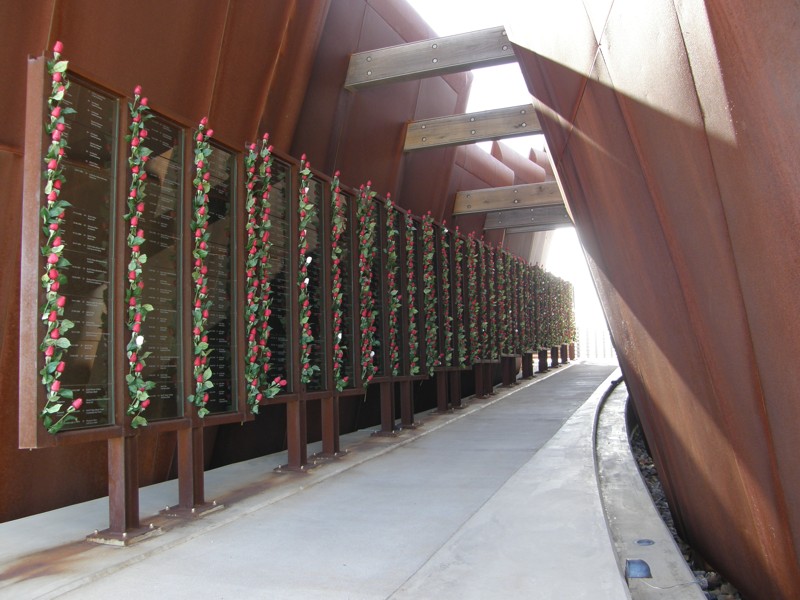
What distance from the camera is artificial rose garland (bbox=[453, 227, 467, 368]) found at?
990 cm

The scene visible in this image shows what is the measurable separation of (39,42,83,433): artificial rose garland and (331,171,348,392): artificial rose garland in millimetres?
3092

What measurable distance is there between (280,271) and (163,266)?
1.40 m

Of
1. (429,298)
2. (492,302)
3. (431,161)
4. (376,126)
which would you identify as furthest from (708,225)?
(492,302)

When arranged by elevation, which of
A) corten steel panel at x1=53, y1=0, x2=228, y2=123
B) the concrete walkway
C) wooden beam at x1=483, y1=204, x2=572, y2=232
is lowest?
the concrete walkway

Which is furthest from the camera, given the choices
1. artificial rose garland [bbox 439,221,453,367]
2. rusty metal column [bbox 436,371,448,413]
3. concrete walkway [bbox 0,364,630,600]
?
rusty metal column [bbox 436,371,448,413]

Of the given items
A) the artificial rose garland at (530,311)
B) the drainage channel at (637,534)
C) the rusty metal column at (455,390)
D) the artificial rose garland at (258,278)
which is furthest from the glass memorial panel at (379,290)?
the artificial rose garland at (530,311)

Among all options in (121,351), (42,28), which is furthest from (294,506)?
(42,28)

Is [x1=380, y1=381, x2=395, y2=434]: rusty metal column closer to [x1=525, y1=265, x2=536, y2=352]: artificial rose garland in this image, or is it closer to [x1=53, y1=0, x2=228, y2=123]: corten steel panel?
[x1=53, y1=0, x2=228, y2=123]: corten steel panel

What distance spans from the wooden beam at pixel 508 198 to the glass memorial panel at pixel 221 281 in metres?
7.62

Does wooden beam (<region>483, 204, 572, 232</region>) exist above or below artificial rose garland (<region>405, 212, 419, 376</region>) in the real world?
above

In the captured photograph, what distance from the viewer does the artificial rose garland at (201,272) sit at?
449 centimetres

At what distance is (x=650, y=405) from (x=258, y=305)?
3056mm

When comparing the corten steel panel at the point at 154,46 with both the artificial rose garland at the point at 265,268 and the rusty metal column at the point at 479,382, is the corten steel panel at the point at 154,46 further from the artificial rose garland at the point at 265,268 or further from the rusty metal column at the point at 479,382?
the rusty metal column at the point at 479,382

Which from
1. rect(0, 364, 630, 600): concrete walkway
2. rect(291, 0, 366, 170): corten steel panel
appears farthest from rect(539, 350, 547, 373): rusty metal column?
rect(0, 364, 630, 600): concrete walkway
